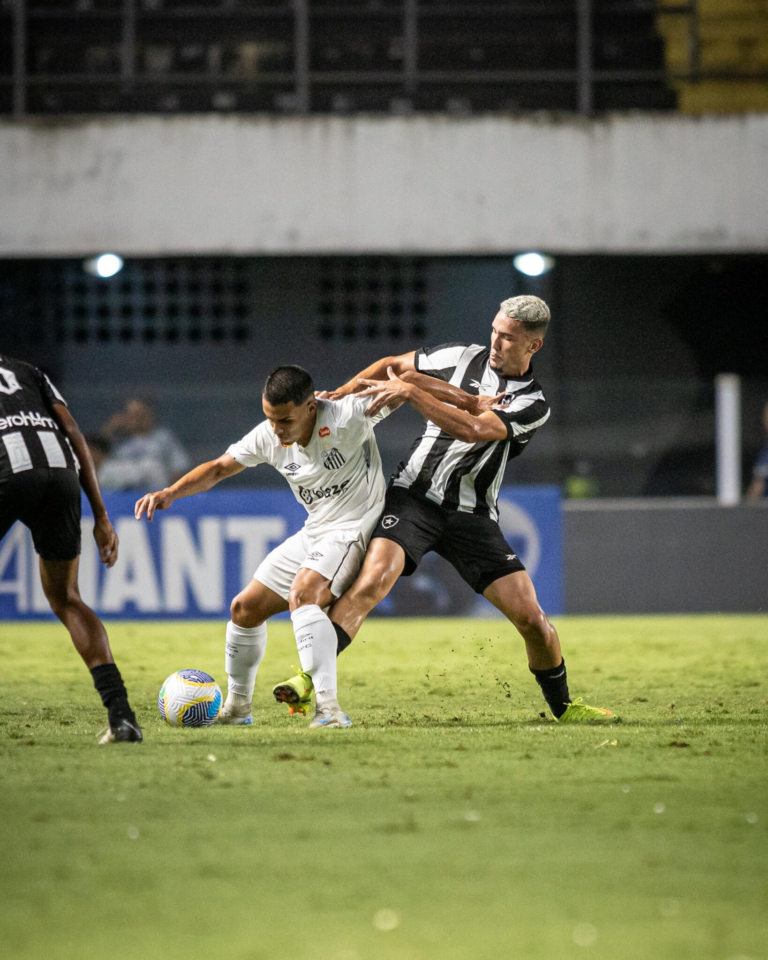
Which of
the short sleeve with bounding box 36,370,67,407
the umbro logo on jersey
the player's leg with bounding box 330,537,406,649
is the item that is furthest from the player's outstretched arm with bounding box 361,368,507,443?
the short sleeve with bounding box 36,370,67,407

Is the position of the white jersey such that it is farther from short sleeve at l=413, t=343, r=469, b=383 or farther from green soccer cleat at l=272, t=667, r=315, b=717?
green soccer cleat at l=272, t=667, r=315, b=717

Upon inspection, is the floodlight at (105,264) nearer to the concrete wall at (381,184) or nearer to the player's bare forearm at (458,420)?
the concrete wall at (381,184)

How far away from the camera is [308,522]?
6840 mm

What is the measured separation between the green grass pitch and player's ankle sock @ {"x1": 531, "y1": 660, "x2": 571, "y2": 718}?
196 millimetres

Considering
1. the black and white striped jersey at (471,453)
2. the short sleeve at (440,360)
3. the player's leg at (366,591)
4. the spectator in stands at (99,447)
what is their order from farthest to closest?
the spectator in stands at (99,447)
the short sleeve at (440,360)
the black and white striped jersey at (471,453)
the player's leg at (366,591)

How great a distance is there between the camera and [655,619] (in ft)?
46.9

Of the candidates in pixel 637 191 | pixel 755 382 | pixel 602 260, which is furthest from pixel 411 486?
pixel 602 260

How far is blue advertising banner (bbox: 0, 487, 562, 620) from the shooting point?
13.8 metres

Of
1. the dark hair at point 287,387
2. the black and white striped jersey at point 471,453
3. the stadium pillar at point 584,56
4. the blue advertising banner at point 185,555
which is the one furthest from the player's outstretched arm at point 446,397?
the stadium pillar at point 584,56

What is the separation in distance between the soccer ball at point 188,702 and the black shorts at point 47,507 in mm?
1062

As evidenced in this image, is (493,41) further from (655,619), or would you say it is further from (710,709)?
(710,709)

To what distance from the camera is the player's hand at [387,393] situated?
20.3ft

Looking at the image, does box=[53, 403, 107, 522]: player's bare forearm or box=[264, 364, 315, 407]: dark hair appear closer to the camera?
box=[53, 403, 107, 522]: player's bare forearm

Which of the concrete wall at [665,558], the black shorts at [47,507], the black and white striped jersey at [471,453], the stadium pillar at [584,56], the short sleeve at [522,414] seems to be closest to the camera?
the black shorts at [47,507]
